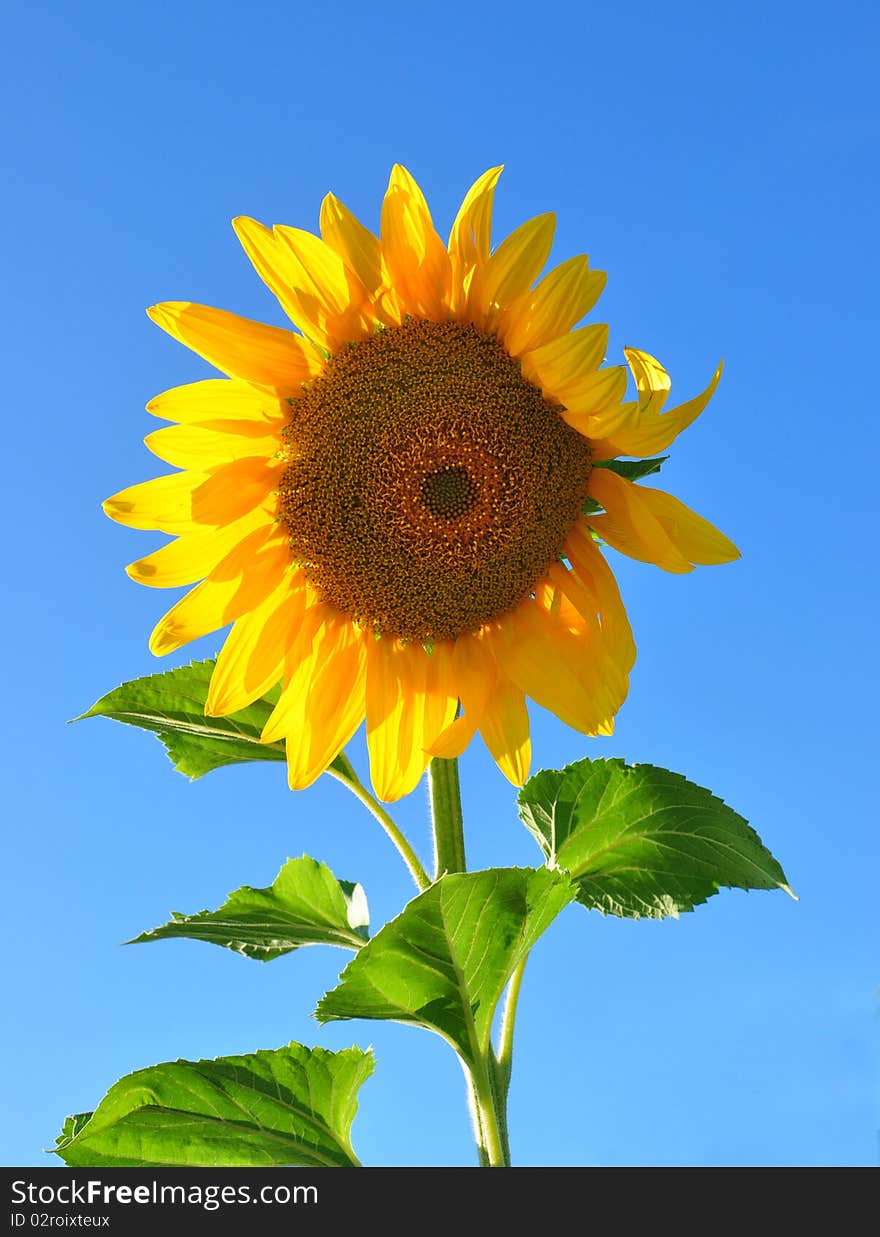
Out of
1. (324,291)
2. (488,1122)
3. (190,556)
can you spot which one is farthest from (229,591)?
(488,1122)

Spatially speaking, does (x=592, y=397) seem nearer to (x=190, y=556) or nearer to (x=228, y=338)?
(x=228, y=338)

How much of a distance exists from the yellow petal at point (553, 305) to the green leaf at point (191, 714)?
4.38ft

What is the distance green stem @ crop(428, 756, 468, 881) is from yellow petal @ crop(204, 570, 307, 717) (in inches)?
22.6

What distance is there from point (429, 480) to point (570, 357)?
572mm

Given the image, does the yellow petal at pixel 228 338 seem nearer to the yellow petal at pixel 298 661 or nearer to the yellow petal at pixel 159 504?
the yellow petal at pixel 159 504

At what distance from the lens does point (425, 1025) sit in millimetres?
3119

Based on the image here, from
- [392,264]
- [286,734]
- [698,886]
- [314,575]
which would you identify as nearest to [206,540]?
[314,575]

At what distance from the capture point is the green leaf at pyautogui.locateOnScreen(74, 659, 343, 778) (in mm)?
3625

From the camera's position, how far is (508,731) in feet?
11.0

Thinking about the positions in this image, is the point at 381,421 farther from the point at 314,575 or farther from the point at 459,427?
the point at 314,575

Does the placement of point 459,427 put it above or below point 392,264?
below

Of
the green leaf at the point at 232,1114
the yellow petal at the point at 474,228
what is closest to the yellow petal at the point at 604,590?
the yellow petal at the point at 474,228
